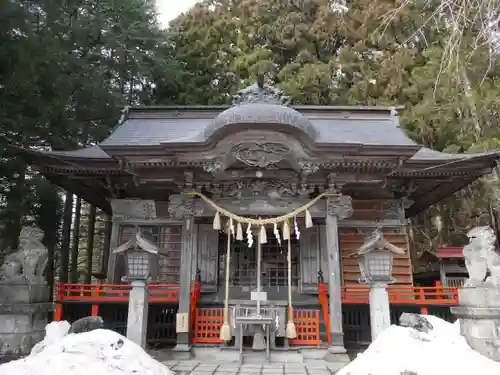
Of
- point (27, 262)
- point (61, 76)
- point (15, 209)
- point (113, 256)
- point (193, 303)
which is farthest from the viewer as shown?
point (61, 76)

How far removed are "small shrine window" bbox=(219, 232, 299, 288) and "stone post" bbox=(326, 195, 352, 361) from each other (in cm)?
191

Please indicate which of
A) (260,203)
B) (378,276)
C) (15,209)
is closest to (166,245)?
(260,203)

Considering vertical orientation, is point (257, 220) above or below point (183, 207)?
below

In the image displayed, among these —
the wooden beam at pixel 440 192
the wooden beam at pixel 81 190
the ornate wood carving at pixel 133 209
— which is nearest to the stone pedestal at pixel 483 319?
the wooden beam at pixel 440 192

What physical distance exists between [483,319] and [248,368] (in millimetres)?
3847

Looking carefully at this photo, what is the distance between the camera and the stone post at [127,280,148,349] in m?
6.88

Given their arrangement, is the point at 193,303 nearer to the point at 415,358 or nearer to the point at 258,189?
the point at 258,189

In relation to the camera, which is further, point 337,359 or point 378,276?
point 337,359

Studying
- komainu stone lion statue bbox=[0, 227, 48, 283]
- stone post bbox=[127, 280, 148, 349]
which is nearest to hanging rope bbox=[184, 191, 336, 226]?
stone post bbox=[127, 280, 148, 349]

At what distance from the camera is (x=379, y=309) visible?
691 centimetres

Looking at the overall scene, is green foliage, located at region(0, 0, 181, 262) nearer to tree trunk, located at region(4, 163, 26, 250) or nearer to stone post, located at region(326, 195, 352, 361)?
tree trunk, located at region(4, 163, 26, 250)

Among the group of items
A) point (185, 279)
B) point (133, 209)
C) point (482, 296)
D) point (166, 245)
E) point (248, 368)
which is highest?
point (133, 209)

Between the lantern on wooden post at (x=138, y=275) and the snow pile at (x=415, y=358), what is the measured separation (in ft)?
12.1

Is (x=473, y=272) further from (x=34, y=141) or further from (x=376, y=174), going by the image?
(x=34, y=141)
